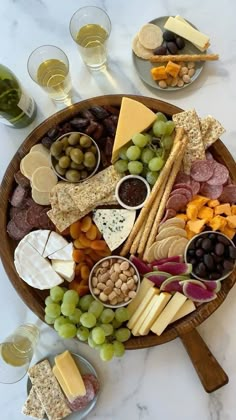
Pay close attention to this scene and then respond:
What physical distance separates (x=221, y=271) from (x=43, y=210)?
44 cm

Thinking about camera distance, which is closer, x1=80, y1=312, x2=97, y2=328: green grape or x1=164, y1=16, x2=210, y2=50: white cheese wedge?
x1=80, y1=312, x2=97, y2=328: green grape

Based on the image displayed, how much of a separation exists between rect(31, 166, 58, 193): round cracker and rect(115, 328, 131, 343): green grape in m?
0.37

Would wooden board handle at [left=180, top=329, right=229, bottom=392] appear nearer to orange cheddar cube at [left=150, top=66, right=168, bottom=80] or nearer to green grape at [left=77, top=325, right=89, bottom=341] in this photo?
green grape at [left=77, top=325, right=89, bottom=341]

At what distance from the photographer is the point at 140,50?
1.42 m

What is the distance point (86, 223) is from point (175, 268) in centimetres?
24

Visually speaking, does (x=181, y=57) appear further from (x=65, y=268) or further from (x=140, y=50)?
(x=65, y=268)

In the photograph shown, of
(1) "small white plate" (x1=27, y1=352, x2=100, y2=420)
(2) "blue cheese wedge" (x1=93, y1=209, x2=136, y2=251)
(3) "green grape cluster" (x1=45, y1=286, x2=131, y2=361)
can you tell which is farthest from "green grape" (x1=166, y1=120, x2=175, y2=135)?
(1) "small white plate" (x1=27, y1=352, x2=100, y2=420)

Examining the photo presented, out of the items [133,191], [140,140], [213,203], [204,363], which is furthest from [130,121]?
[204,363]

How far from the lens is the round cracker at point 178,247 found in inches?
51.5

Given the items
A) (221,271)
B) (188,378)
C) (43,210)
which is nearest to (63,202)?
(43,210)

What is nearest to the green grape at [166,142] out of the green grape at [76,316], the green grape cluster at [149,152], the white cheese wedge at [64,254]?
the green grape cluster at [149,152]

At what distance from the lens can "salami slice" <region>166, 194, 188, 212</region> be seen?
132cm

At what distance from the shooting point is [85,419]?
4.60ft

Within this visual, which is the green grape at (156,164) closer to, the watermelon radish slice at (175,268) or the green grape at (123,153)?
the green grape at (123,153)
